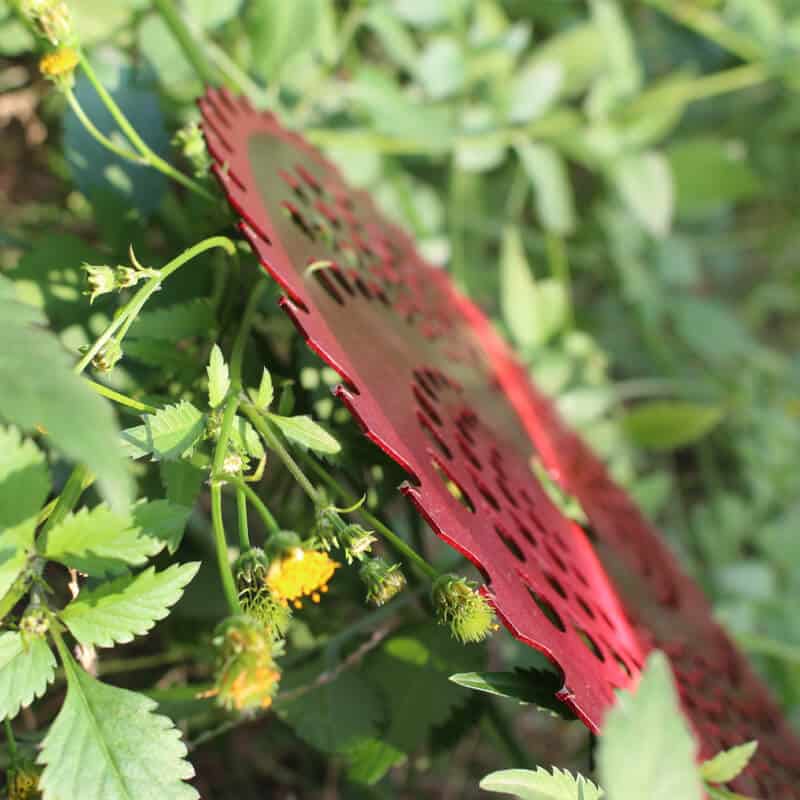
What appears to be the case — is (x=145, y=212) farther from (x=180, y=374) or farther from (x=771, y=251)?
(x=771, y=251)

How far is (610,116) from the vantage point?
4.01 feet

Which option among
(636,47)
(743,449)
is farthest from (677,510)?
(636,47)

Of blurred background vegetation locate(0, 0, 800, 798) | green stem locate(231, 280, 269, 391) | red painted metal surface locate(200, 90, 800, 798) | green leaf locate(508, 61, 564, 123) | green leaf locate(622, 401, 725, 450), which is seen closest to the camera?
red painted metal surface locate(200, 90, 800, 798)

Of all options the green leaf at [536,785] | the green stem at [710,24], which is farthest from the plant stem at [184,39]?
the green stem at [710,24]

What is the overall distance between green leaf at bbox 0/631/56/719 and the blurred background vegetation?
0.59 ft

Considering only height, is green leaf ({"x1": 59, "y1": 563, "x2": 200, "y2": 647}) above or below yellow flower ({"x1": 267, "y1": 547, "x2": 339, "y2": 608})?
above

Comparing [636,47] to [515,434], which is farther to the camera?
[636,47]

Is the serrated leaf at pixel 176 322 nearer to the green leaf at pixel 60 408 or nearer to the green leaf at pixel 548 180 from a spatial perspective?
the green leaf at pixel 60 408

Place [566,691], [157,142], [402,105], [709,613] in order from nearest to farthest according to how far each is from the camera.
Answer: [566,691], [157,142], [709,613], [402,105]

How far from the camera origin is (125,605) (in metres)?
0.45

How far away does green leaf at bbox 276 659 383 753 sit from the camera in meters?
0.62

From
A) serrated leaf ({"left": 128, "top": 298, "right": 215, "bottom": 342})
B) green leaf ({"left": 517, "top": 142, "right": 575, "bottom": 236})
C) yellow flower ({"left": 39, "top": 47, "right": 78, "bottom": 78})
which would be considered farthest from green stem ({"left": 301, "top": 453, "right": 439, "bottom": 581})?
green leaf ({"left": 517, "top": 142, "right": 575, "bottom": 236})

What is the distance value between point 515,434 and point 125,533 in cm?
38

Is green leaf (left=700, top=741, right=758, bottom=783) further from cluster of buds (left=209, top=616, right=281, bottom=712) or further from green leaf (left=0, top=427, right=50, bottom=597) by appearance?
green leaf (left=0, top=427, right=50, bottom=597)
